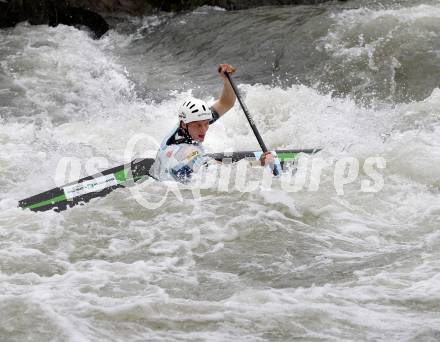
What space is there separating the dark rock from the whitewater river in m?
2.10

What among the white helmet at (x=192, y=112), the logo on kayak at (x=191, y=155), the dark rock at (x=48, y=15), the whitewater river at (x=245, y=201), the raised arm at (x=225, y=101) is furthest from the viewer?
the dark rock at (x=48, y=15)

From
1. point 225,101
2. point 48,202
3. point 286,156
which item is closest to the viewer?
point 48,202

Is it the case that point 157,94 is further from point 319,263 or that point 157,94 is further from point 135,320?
point 135,320

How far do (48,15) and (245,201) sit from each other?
36.3 feet

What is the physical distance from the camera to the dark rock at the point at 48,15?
52.9 feet

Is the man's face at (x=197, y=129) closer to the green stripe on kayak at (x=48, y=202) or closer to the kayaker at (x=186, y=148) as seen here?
the kayaker at (x=186, y=148)

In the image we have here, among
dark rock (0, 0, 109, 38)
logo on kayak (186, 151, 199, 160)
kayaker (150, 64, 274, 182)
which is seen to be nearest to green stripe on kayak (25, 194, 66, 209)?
kayaker (150, 64, 274, 182)

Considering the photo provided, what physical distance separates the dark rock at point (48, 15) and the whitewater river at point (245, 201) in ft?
6.90

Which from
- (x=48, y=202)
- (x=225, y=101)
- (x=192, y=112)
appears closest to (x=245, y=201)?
(x=192, y=112)

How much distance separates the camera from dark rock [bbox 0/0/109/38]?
16125 millimetres

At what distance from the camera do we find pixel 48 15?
1642cm

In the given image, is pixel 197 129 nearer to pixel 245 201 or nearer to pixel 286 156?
pixel 245 201

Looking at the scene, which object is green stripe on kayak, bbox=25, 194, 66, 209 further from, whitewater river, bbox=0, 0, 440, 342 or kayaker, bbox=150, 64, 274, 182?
kayaker, bbox=150, 64, 274, 182

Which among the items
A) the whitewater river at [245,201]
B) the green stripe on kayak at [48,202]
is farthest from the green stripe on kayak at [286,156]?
the green stripe on kayak at [48,202]
